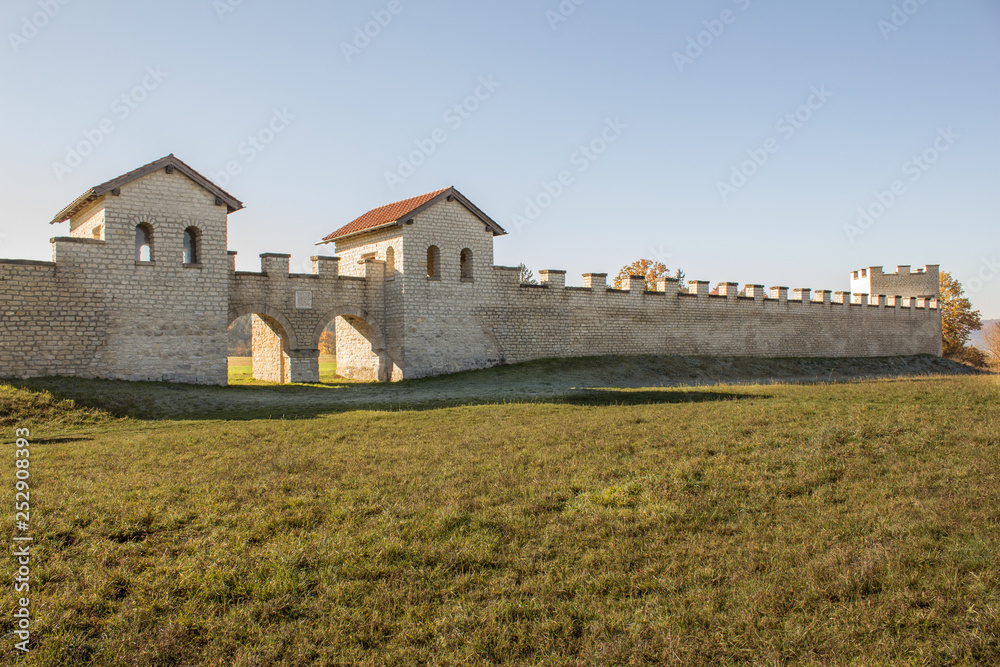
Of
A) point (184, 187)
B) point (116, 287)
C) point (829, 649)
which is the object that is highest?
point (184, 187)

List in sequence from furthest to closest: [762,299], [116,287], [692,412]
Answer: [762,299] < [116,287] < [692,412]

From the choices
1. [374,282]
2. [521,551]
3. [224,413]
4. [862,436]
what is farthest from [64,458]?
[374,282]

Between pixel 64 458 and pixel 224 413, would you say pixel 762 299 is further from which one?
pixel 64 458

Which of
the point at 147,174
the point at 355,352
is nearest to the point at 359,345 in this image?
the point at 355,352

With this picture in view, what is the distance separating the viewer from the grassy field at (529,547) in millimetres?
3830

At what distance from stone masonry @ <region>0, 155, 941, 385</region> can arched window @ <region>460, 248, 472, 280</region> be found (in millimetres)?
46

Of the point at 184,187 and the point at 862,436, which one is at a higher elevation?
the point at 184,187

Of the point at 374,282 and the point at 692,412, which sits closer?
the point at 692,412

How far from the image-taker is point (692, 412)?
11.1 metres

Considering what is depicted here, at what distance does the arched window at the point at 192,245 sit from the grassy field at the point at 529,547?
29.4 ft

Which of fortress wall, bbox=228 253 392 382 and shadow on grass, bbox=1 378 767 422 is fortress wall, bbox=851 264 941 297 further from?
fortress wall, bbox=228 253 392 382

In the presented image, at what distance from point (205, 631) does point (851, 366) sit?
31650mm

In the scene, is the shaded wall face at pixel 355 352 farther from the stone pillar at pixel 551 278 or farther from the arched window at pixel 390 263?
the stone pillar at pixel 551 278

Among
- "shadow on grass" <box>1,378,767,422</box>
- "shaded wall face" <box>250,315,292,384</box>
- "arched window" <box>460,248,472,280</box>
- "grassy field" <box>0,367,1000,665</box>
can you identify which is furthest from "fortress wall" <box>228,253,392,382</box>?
"grassy field" <box>0,367,1000,665</box>
